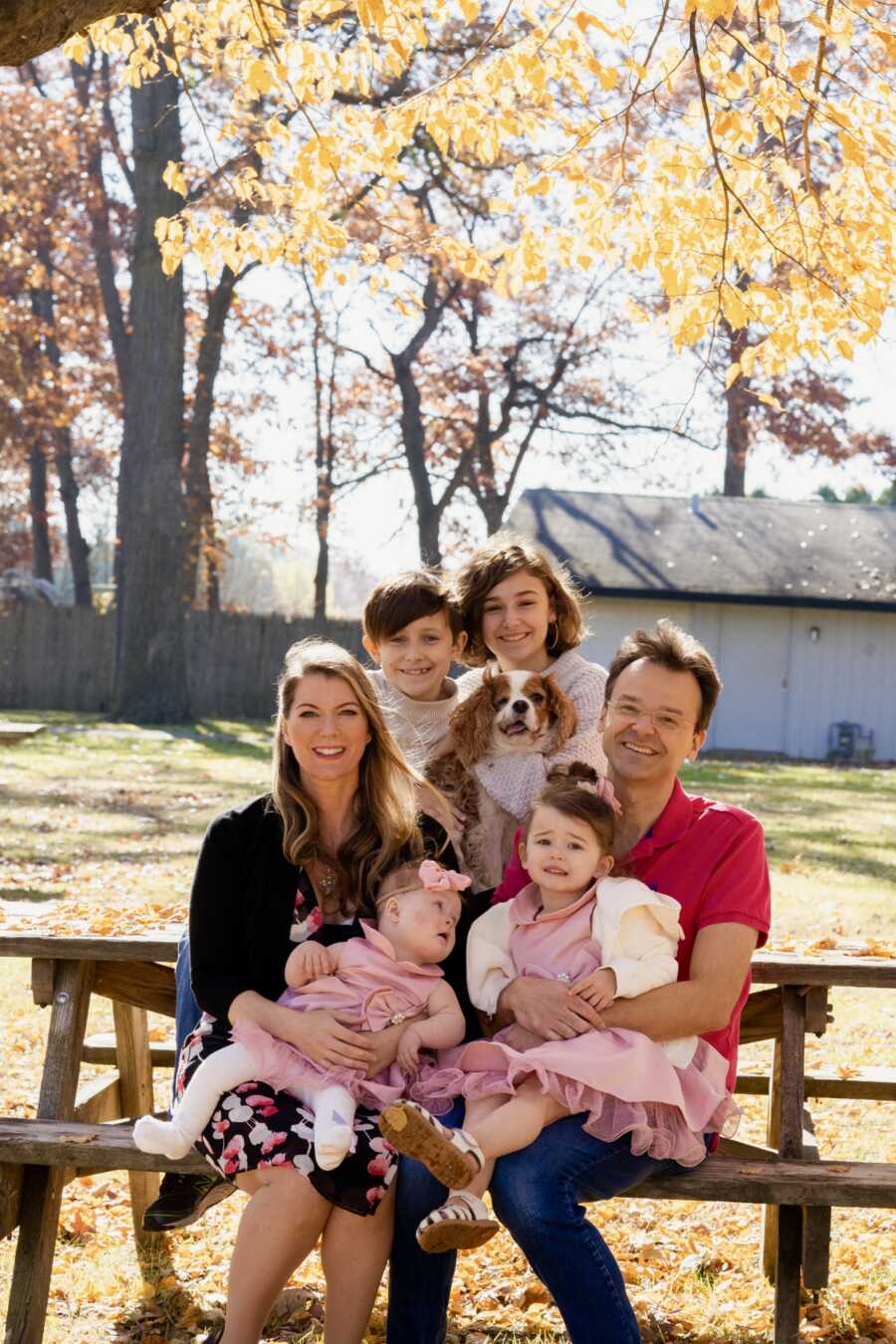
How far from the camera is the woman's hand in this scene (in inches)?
136

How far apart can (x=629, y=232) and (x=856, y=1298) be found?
15.4 feet

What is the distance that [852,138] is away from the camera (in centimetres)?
573

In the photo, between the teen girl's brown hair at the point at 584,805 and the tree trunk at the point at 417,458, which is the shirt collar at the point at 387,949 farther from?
the tree trunk at the point at 417,458

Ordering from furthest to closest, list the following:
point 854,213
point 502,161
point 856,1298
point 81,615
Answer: point 81,615
point 502,161
point 854,213
point 856,1298

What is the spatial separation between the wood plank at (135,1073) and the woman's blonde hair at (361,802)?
4.06 feet

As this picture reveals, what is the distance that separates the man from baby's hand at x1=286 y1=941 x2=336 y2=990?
44 centimetres

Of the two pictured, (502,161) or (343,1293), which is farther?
(502,161)

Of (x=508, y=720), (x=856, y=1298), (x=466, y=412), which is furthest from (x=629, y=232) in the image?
(x=466, y=412)

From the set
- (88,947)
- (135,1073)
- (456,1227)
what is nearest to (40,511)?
(135,1073)

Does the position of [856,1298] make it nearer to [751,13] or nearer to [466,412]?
[751,13]

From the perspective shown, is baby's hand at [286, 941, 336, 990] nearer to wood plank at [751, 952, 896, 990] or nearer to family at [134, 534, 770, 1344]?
family at [134, 534, 770, 1344]

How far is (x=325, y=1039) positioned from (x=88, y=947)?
2.94 feet

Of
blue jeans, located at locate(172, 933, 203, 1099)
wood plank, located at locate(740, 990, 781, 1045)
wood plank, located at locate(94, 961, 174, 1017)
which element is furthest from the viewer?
wood plank, located at locate(94, 961, 174, 1017)

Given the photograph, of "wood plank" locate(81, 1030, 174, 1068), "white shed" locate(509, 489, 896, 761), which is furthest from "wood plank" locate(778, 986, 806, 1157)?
"white shed" locate(509, 489, 896, 761)
